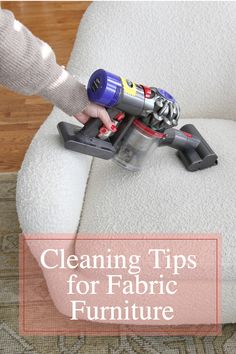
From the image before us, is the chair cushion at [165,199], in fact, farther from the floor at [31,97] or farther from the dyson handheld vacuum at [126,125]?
the floor at [31,97]

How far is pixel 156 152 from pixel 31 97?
1.05 meters

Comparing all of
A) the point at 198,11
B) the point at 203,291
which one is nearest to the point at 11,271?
the point at 203,291

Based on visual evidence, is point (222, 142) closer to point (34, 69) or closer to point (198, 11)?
point (198, 11)

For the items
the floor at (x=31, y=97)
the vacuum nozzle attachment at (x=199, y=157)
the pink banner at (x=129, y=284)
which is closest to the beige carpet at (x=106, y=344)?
the pink banner at (x=129, y=284)

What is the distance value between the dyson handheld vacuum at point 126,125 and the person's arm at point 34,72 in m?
0.03

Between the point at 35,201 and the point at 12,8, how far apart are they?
2248 millimetres

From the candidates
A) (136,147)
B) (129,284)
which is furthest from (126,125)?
(129,284)

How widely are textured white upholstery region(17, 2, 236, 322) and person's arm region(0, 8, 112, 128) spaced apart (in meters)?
0.11

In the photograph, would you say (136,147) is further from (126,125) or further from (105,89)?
(105,89)

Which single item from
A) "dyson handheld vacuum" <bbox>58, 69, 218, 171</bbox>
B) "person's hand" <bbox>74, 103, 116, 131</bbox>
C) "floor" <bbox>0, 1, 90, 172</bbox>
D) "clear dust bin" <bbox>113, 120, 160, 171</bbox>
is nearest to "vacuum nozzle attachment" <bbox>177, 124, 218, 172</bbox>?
"dyson handheld vacuum" <bbox>58, 69, 218, 171</bbox>

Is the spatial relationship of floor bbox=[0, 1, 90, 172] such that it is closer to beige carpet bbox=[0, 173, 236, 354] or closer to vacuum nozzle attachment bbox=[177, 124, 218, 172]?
beige carpet bbox=[0, 173, 236, 354]

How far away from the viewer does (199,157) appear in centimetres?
105

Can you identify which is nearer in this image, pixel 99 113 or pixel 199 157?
pixel 99 113

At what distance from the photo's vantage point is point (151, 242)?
2.97ft
